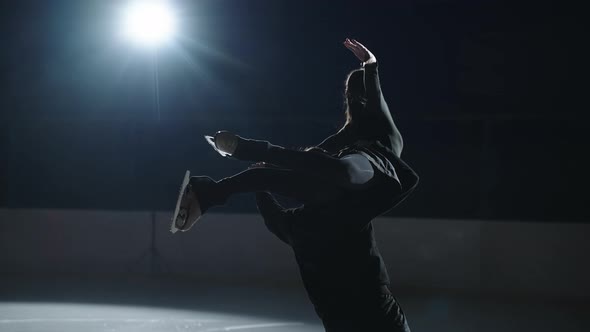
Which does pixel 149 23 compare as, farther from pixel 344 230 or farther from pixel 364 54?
pixel 344 230

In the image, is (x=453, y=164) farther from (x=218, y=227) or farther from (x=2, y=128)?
(x=2, y=128)

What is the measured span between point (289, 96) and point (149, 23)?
1.47 meters

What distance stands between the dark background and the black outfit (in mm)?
4138

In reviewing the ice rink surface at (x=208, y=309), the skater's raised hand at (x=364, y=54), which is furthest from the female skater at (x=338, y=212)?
the ice rink surface at (x=208, y=309)

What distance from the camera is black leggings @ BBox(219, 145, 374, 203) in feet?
9.37

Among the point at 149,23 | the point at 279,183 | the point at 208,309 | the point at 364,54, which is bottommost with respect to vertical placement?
A: the point at 208,309

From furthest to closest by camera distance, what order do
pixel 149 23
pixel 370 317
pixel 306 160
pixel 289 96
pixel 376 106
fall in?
pixel 149 23 → pixel 289 96 → pixel 376 106 → pixel 370 317 → pixel 306 160

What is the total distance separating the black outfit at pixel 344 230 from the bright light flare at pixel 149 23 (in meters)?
4.85

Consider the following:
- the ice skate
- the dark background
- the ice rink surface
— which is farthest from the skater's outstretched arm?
the dark background

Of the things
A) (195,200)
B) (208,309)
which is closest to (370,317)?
(195,200)

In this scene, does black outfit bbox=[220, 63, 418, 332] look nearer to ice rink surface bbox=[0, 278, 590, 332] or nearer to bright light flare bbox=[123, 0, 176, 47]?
ice rink surface bbox=[0, 278, 590, 332]

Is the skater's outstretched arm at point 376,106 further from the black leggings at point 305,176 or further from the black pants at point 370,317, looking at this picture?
the black pants at point 370,317

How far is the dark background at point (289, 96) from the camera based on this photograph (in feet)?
23.4

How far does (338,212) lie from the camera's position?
3.08 m
